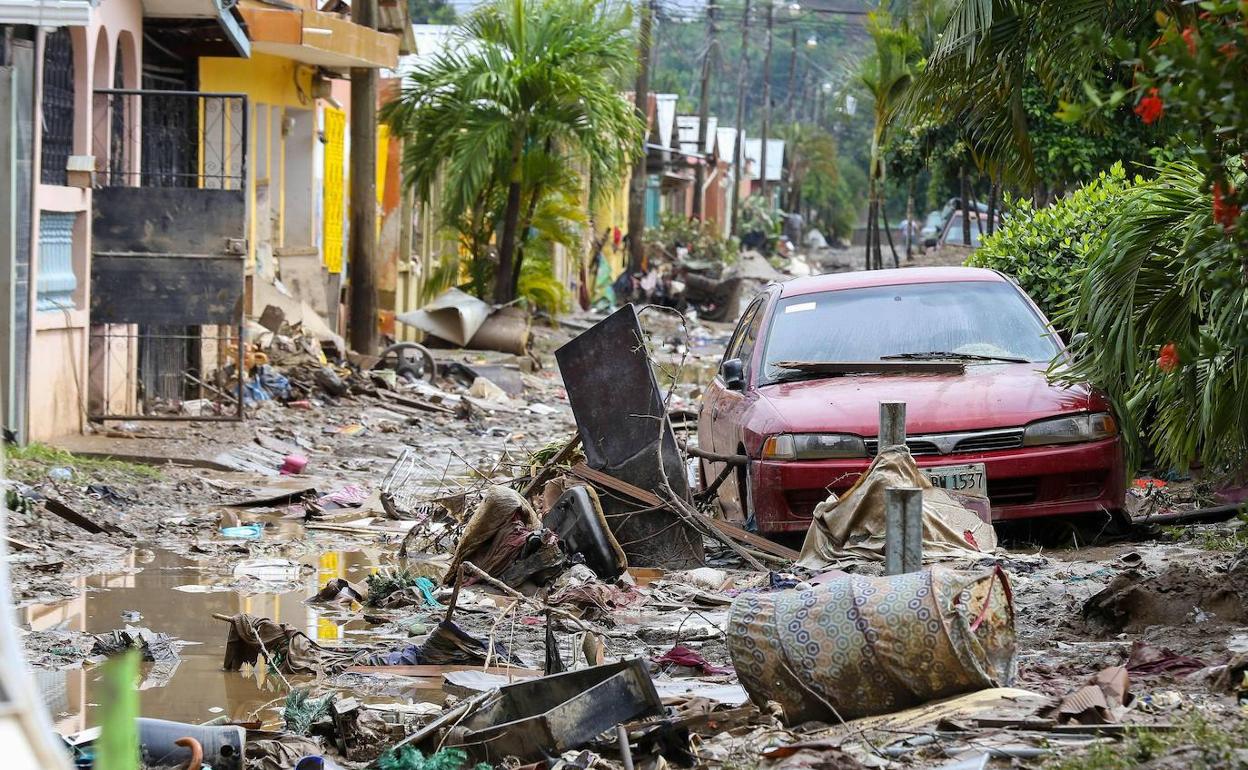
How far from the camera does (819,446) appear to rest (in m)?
7.61

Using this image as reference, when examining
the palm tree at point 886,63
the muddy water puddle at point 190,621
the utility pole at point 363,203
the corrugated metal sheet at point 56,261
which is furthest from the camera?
the palm tree at point 886,63

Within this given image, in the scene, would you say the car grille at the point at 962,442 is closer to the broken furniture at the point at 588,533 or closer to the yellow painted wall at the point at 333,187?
the broken furniture at the point at 588,533

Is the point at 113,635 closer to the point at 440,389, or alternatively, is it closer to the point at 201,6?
the point at 201,6

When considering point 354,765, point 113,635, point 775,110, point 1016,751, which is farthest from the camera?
point 775,110

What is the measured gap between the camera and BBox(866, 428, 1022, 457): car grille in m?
7.57

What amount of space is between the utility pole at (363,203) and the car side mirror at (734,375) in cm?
1026

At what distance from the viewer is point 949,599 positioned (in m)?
4.36

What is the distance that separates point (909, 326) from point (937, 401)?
40.2 inches

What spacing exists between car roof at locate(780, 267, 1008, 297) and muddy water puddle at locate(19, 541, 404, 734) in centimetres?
289

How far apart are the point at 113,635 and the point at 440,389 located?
11.6 metres

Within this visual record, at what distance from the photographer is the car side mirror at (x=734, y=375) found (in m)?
8.61

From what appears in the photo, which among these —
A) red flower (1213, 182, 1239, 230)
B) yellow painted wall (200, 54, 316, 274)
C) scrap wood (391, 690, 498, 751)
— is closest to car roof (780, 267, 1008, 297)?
red flower (1213, 182, 1239, 230)

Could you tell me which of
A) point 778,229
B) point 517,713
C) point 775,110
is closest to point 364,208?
point 517,713

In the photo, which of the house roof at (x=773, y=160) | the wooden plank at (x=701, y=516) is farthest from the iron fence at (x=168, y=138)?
the house roof at (x=773, y=160)
